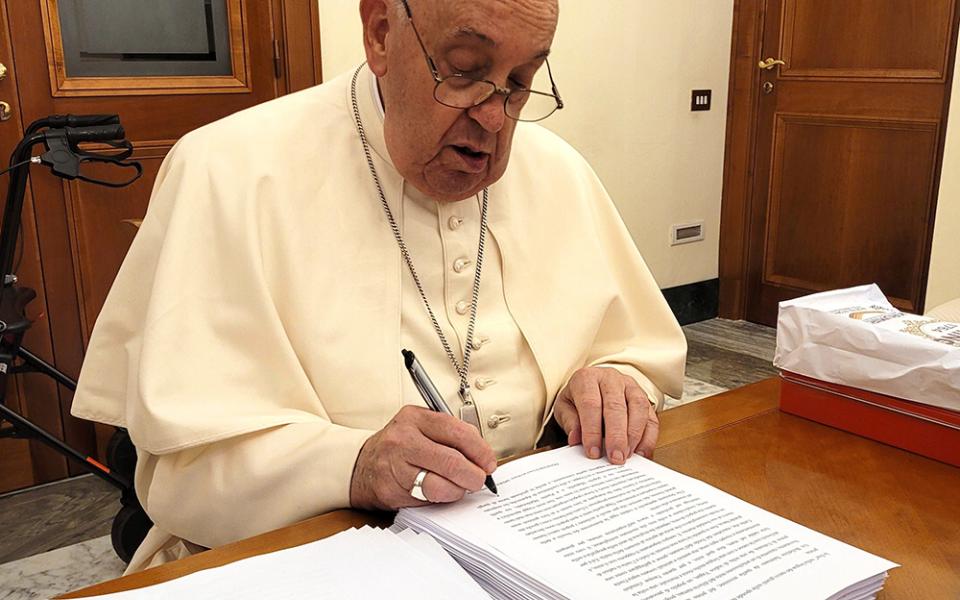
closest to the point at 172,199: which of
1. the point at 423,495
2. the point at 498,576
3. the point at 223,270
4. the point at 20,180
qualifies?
the point at 223,270

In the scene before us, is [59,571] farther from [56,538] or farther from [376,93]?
[376,93]

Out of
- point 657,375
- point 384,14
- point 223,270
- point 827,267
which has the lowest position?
point 827,267

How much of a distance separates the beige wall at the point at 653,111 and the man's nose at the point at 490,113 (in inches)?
124

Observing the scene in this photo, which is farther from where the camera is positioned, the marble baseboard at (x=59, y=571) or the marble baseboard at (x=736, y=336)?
the marble baseboard at (x=736, y=336)

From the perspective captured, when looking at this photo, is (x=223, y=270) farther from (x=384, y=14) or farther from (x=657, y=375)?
(x=657, y=375)

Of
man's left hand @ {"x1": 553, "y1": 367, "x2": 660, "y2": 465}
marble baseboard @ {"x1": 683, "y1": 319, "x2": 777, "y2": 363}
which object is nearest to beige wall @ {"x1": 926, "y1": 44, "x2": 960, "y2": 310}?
marble baseboard @ {"x1": 683, "y1": 319, "x2": 777, "y2": 363}

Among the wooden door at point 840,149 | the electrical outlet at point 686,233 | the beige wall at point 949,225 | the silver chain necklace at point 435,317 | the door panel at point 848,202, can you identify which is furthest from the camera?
the electrical outlet at point 686,233

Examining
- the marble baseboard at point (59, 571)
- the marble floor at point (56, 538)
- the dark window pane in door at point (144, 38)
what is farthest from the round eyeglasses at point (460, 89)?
the dark window pane in door at point (144, 38)

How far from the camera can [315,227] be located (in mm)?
1339

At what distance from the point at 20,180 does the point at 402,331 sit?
1.76 meters

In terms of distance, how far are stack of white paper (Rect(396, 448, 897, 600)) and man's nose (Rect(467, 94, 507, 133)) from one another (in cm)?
47

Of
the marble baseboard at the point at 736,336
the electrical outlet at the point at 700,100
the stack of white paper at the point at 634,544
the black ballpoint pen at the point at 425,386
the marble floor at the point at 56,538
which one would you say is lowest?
the marble baseboard at the point at 736,336

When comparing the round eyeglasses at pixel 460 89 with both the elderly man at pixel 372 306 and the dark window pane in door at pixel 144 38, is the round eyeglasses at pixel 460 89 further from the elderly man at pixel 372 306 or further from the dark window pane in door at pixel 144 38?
the dark window pane in door at pixel 144 38

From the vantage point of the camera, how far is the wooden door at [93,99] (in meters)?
2.90
